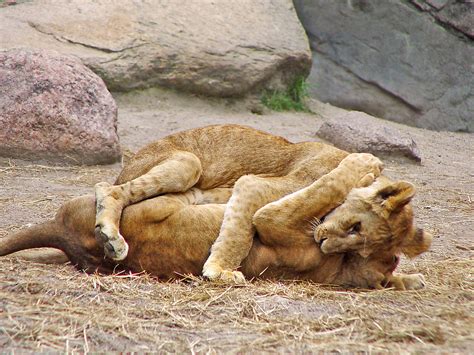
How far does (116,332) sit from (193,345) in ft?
1.25

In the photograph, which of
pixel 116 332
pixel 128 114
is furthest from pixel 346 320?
pixel 128 114

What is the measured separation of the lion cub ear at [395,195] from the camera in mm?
5305

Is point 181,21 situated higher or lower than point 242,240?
lower

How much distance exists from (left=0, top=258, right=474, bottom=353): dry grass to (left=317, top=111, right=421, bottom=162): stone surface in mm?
6276

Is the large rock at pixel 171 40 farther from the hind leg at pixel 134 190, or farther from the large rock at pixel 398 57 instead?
the hind leg at pixel 134 190

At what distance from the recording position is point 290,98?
1352 centimetres

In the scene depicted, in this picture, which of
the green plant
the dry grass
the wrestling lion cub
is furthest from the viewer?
the green plant

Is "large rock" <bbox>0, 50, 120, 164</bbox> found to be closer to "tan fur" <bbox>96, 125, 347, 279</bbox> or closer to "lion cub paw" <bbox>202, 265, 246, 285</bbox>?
"tan fur" <bbox>96, 125, 347, 279</bbox>

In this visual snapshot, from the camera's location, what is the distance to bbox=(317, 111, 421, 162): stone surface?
38.1ft

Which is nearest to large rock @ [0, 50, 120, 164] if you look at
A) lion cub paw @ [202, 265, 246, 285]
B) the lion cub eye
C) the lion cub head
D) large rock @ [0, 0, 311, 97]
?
large rock @ [0, 0, 311, 97]

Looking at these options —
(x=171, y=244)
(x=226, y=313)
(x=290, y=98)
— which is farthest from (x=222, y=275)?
(x=290, y=98)

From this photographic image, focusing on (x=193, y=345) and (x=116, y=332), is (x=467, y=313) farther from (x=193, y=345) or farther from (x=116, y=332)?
(x=116, y=332)

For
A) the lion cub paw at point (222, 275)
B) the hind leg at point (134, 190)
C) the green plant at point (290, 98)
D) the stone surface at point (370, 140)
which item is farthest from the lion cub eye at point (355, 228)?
the green plant at point (290, 98)

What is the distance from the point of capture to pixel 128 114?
39.3ft
